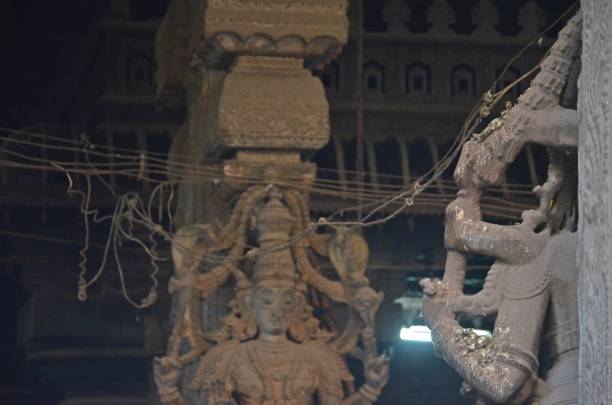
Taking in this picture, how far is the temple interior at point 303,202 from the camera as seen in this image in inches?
207

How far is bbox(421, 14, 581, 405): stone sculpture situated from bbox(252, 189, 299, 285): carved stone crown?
4376mm

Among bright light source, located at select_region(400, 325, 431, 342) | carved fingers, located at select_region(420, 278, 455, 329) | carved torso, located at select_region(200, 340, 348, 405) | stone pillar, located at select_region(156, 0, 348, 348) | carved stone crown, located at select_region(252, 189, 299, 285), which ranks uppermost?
stone pillar, located at select_region(156, 0, 348, 348)

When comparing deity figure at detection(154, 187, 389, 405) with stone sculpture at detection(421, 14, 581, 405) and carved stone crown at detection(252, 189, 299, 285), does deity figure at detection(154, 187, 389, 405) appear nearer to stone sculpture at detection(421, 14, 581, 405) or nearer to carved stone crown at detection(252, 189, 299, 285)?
carved stone crown at detection(252, 189, 299, 285)

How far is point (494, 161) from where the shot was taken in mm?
5402

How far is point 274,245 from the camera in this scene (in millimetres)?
9867

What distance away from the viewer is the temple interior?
5.27m

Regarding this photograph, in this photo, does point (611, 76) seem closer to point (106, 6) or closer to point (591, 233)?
point (591, 233)

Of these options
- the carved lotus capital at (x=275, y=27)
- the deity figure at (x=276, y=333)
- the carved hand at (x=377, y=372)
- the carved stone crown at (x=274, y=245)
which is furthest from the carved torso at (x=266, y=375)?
the carved lotus capital at (x=275, y=27)

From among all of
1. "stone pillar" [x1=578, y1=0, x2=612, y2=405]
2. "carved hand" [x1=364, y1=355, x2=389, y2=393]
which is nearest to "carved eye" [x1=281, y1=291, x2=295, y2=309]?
"carved hand" [x1=364, y1=355, x2=389, y2=393]

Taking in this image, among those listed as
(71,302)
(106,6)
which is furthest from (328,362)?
(106,6)

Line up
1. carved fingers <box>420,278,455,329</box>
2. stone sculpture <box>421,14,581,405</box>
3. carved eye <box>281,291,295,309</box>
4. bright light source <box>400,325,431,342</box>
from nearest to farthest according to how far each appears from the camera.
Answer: stone sculpture <box>421,14,581,405</box>
carved fingers <box>420,278,455,329</box>
carved eye <box>281,291,295,309</box>
bright light source <box>400,325,431,342</box>

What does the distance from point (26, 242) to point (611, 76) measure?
7.36 metres

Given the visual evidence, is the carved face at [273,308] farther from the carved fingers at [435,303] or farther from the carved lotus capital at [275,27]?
the carved fingers at [435,303]

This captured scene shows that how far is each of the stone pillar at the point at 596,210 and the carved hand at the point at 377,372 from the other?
5.05m
